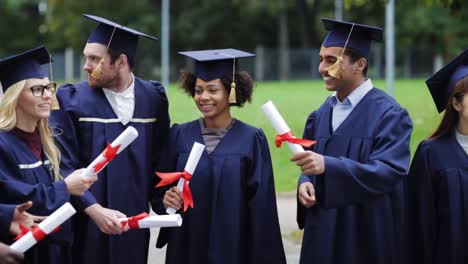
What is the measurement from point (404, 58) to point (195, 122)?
168 feet

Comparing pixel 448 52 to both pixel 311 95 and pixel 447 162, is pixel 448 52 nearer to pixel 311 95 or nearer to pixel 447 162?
pixel 311 95

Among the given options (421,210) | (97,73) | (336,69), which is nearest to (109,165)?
(97,73)

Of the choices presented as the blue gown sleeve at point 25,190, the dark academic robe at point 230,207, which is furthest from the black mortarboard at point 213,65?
the blue gown sleeve at point 25,190

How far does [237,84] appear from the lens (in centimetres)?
549

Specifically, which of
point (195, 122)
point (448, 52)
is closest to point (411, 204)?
point (195, 122)

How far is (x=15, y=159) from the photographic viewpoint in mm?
4621

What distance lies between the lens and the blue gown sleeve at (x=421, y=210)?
16.9 feet

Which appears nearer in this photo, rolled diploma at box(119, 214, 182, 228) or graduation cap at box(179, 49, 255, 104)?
rolled diploma at box(119, 214, 182, 228)

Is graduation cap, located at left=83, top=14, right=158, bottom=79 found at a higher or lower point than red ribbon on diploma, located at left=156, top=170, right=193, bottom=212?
higher

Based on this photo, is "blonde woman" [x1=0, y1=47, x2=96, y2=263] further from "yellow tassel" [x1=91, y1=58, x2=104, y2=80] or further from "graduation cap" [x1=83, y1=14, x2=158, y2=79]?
"graduation cap" [x1=83, y1=14, x2=158, y2=79]

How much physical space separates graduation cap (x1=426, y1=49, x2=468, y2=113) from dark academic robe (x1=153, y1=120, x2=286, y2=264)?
3.65ft

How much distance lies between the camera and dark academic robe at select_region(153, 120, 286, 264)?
5320 millimetres

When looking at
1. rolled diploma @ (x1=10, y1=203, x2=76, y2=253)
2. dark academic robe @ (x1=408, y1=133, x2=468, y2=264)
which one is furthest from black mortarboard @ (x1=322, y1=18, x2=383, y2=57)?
rolled diploma @ (x1=10, y1=203, x2=76, y2=253)

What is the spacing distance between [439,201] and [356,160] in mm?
567
